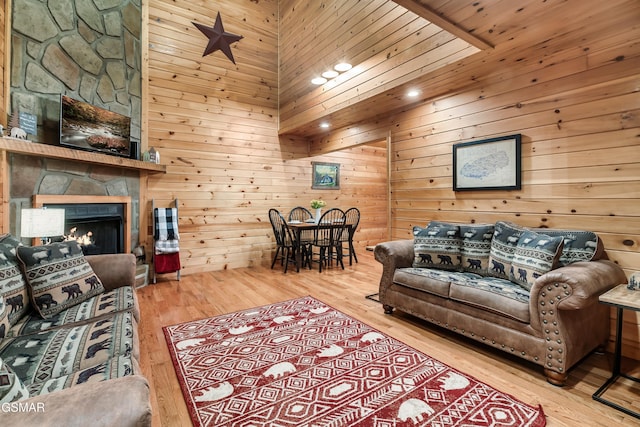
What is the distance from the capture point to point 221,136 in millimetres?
4746

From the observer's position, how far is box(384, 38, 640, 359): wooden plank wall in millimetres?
2088

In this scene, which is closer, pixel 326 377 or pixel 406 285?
pixel 326 377

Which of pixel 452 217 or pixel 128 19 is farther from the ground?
pixel 128 19

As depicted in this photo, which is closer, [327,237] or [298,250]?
[298,250]

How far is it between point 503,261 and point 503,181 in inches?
32.8

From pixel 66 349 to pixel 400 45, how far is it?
11.2 feet

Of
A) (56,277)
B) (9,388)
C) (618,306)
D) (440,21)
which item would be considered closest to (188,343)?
(56,277)

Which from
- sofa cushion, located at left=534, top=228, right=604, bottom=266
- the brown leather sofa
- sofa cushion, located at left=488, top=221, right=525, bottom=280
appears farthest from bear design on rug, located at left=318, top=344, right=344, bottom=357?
sofa cushion, located at left=534, top=228, right=604, bottom=266

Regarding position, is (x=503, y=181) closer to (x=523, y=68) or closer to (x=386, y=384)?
A: (x=523, y=68)

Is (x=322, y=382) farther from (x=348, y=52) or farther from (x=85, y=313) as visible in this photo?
(x=348, y=52)

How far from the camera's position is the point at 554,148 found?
7.99ft

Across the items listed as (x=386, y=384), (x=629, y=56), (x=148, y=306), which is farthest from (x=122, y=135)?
(x=629, y=56)

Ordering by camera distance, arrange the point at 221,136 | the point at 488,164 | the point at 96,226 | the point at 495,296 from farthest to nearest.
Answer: the point at 221,136 → the point at 96,226 → the point at 488,164 → the point at 495,296

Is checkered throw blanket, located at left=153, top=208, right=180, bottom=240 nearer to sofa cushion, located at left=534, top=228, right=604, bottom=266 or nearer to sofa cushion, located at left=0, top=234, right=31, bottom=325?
sofa cushion, located at left=0, top=234, right=31, bottom=325
